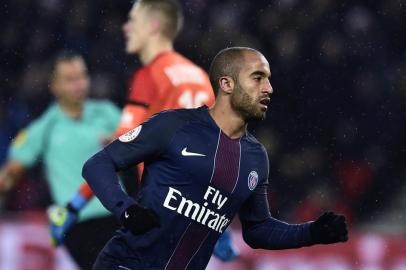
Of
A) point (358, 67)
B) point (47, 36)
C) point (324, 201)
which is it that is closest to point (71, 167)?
point (47, 36)

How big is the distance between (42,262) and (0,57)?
1828mm

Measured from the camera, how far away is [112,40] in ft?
23.2

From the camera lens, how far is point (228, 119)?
3.18 meters

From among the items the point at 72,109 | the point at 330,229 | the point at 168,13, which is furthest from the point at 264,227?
the point at 72,109

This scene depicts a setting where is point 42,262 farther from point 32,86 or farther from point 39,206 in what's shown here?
point 32,86

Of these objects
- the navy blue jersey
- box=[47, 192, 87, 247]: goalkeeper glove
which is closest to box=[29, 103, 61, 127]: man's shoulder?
box=[47, 192, 87, 247]: goalkeeper glove

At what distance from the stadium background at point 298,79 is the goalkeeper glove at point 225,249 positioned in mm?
1152

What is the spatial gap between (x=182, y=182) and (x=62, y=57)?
4.01m

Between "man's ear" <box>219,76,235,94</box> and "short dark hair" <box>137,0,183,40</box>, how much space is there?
3048 mm

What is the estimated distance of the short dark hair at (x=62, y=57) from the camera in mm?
6805

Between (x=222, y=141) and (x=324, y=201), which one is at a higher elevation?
(x=222, y=141)

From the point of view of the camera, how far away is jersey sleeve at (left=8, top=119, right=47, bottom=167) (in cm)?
642

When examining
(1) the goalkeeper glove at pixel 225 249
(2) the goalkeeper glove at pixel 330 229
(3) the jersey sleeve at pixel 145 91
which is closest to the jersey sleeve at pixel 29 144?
(3) the jersey sleeve at pixel 145 91

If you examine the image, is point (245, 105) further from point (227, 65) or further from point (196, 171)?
point (196, 171)
